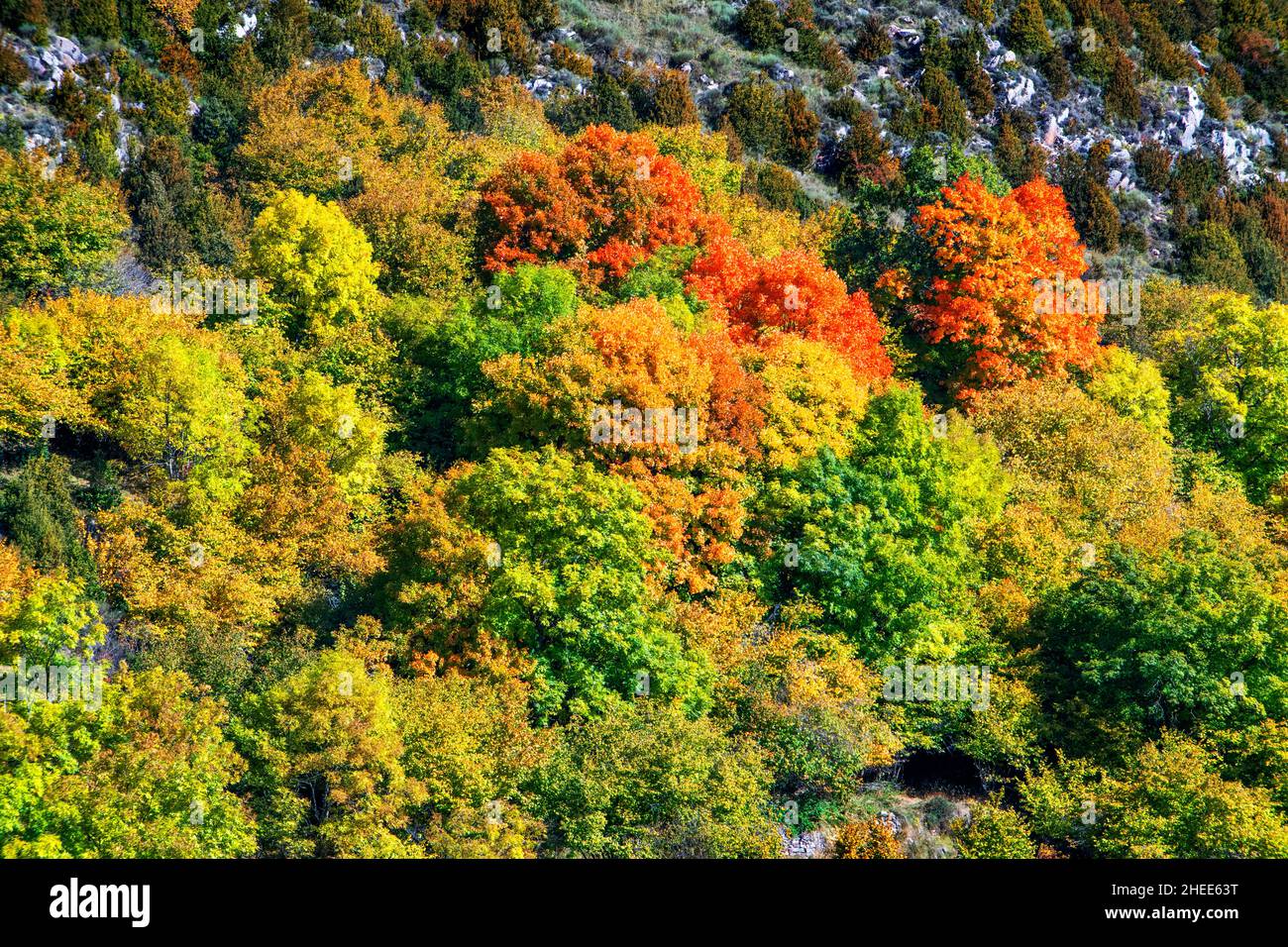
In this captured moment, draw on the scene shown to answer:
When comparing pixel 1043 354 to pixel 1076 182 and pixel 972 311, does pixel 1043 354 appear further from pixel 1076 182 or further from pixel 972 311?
pixel 1076 182

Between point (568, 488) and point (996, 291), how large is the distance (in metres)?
24.5

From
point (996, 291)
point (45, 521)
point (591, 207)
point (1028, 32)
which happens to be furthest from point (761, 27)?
point (45, 521)

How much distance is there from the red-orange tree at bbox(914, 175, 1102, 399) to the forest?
18 cm

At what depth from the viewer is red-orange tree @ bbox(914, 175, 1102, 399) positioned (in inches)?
2783

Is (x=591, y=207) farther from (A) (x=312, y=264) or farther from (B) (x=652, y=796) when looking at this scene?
(B) (x=652, y=796)

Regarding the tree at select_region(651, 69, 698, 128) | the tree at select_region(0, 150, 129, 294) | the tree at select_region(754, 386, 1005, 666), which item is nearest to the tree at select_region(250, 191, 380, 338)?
the tree at select_region(0, 150, 129, 294)

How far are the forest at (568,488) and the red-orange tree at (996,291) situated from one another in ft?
0.61

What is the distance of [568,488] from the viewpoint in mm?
52531

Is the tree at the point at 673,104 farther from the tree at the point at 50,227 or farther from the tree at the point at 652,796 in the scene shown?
the tree at the point at 652,796

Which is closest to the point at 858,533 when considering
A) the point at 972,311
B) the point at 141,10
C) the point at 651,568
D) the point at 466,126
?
the point at 651,568

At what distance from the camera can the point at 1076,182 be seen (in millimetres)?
93688

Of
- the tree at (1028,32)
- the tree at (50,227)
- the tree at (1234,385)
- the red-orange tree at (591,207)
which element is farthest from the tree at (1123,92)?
the tree at (50,227)

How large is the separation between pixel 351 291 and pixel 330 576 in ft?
47.3

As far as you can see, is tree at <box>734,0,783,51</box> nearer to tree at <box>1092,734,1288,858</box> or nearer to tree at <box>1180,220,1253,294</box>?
tree at <box>1180,220,1253,294</box>
